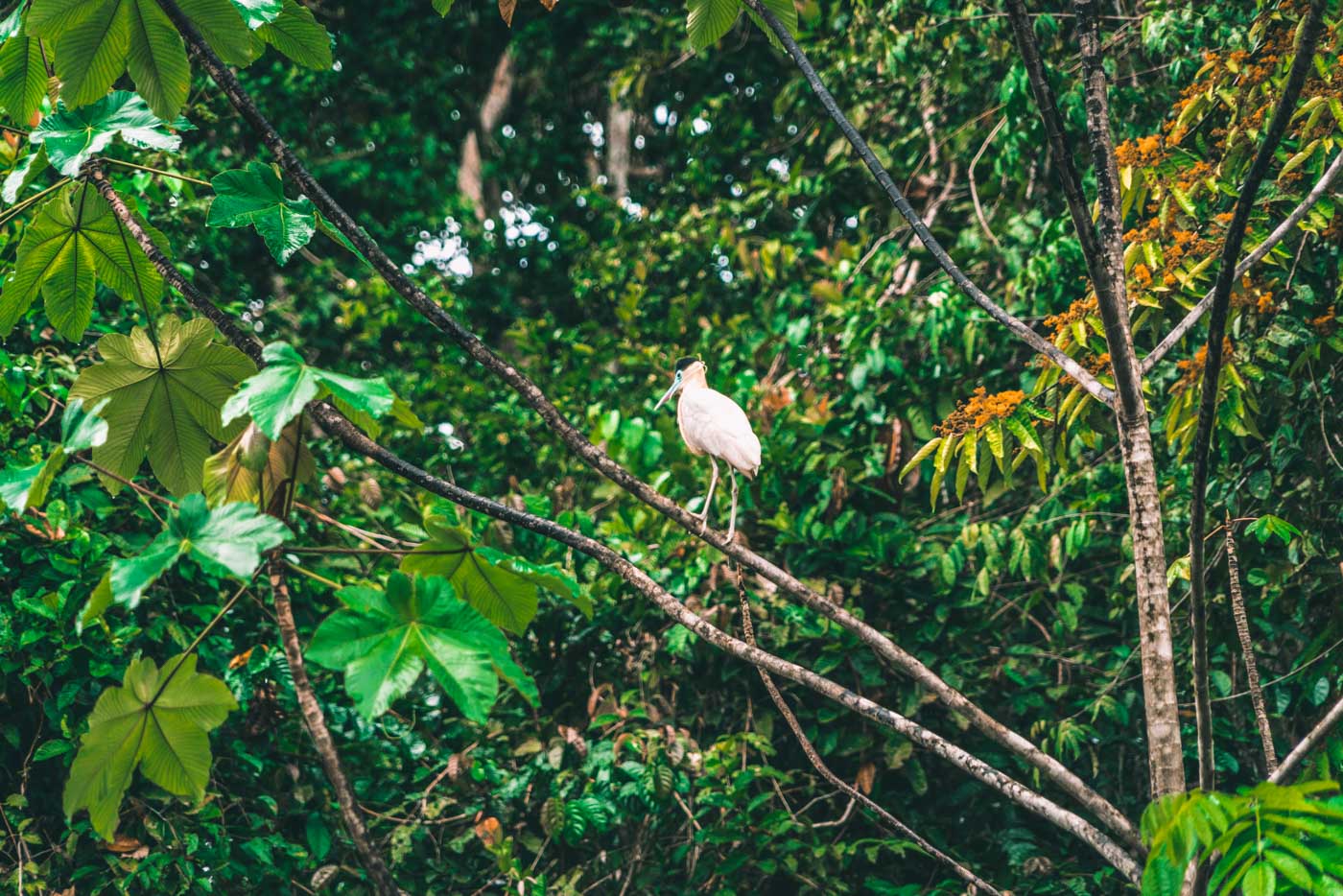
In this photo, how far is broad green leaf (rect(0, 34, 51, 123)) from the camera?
189cm

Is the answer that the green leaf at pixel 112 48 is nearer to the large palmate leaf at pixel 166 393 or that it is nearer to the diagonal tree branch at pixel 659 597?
the diagonal tree branch at pixel 659 597

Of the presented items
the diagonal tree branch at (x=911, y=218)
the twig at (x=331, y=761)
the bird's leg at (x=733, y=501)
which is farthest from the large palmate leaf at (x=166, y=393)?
the bird's leg at (x=733, y=501)

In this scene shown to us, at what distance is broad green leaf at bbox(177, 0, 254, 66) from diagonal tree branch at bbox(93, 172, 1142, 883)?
0.35 metres

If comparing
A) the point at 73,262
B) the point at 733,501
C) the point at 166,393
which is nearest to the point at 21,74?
the point at 73,262

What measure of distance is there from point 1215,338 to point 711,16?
106 centimetres

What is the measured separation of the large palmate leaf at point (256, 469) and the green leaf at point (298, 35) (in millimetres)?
682

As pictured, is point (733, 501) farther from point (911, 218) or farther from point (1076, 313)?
point (911, 218)

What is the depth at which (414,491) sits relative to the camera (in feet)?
17.5

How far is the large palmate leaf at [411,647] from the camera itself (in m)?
1.35

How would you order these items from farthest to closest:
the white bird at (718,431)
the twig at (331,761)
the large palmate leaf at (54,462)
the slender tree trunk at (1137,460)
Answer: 1. the white bird at (718,431)
2. the slender tree trunk at (1137,460)
3. the twig at (331,761)
4. the large palmate leaf at (54,462)

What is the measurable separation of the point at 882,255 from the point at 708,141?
7.46 ft

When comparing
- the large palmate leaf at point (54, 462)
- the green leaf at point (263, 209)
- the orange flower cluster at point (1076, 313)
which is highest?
the orange flower cluster at point (1076, 313)

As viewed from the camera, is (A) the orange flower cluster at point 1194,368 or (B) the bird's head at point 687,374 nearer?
(A) the orange flower cluster at point 1194,368

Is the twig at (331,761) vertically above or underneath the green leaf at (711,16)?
underneath
